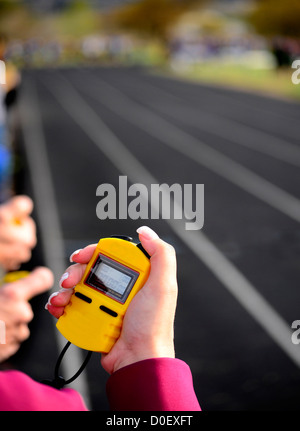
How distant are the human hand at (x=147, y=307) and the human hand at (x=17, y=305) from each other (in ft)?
0.42

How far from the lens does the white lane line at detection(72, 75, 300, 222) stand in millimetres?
8156

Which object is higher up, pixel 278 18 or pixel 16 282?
pixel 278 18

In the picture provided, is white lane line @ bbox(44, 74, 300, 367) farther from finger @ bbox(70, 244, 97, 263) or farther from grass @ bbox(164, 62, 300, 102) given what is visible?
grass @ bbox(164, 62, 300, 102)

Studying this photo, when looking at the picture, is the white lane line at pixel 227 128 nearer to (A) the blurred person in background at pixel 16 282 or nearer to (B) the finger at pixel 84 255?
(B) the finger at pixel 84 255

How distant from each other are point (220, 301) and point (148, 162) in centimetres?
630

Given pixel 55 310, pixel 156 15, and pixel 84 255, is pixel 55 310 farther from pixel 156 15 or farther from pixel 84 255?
pixel 156 15

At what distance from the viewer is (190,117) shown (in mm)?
17531

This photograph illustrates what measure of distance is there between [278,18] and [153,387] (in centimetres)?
5458

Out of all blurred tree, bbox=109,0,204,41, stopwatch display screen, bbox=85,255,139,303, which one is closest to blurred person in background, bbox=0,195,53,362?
stopwatch display screen, bbox=85,255,139,303

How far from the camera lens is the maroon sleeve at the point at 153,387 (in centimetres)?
83

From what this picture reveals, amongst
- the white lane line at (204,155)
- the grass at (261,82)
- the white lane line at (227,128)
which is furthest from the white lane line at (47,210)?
the grass at (261,82)

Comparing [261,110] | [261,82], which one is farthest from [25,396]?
[261,82]

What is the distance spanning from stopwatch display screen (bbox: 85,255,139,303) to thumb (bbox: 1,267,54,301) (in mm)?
124

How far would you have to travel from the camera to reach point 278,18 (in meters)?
52.2
